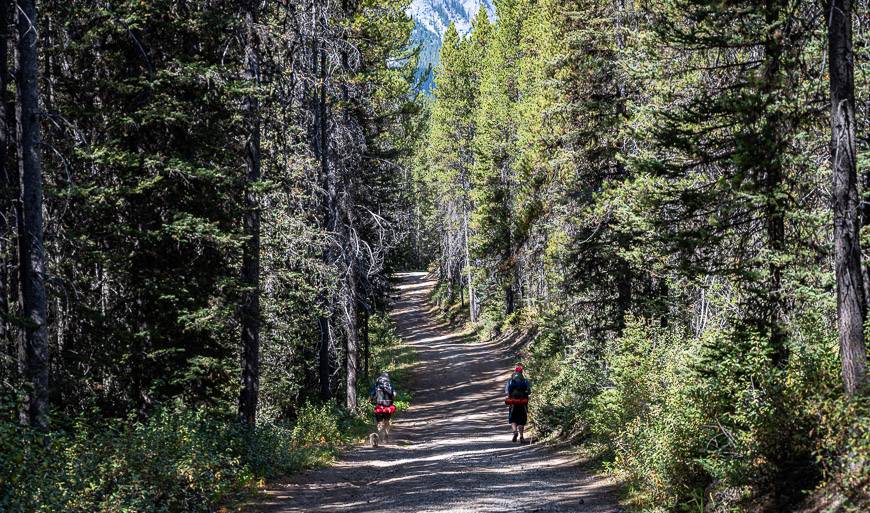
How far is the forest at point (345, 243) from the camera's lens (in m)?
7.66

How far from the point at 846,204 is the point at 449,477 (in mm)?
8450

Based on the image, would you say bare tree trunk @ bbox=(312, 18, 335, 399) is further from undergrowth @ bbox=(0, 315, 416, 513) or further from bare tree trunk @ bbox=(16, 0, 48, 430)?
bare tree trunk @ bbox=(16, 0, 48, 430)

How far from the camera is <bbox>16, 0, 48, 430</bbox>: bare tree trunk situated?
33.4 ft

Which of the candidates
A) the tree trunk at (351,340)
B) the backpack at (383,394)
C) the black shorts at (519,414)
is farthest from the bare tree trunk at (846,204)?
the tree trunk at (351,340)

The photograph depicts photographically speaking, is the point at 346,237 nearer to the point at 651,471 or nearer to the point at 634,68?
the point at 634,68

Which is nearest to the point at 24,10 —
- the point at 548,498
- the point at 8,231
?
the point at 8,231

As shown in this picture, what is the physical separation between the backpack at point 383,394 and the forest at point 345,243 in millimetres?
1493

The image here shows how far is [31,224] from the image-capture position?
10328 mm

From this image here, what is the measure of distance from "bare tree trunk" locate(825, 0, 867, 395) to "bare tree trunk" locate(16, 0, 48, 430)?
33.8 feet

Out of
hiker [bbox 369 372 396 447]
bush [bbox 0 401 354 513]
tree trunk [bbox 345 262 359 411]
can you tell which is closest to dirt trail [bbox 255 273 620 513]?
hiker [bbox 369 372 396 447]

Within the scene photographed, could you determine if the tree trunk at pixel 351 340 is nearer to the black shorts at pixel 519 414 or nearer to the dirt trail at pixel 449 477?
the dirt trail at pixel 449 477

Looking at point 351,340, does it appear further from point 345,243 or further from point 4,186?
point 4,186

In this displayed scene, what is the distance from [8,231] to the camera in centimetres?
1162

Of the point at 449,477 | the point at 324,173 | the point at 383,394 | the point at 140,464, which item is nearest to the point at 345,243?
the point at 324,173
